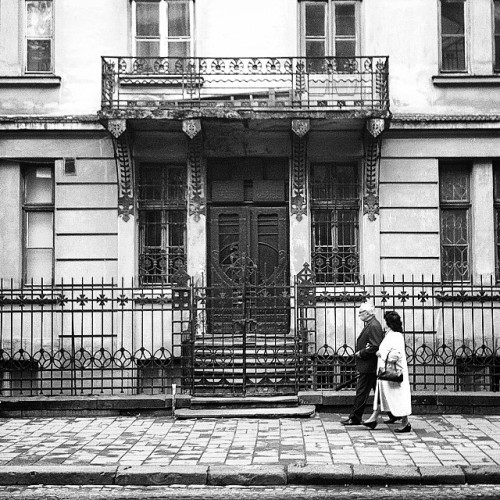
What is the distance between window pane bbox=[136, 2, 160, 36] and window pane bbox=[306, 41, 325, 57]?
10.0 ft

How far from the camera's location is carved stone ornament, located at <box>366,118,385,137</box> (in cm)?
1633

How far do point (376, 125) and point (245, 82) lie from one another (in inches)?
108

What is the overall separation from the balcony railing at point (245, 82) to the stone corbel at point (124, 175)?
697mm

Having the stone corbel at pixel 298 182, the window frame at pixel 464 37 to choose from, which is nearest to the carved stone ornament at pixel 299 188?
the stone corbel at pixel 298 182

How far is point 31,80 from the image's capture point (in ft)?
56.3

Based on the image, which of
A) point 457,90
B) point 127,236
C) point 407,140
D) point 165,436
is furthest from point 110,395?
point 457,90

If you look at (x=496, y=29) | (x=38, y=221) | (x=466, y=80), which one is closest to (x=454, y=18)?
(x=496, y=29)

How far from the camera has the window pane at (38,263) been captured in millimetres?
17438

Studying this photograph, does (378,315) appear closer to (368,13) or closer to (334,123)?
(334,123)

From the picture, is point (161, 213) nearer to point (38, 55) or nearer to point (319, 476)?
point (38, 55)

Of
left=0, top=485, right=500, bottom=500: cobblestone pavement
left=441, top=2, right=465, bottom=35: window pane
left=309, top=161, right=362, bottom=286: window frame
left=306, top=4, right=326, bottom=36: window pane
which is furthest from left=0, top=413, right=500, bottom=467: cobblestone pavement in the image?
left=441, top=2, right=465, bottom=35: window pane

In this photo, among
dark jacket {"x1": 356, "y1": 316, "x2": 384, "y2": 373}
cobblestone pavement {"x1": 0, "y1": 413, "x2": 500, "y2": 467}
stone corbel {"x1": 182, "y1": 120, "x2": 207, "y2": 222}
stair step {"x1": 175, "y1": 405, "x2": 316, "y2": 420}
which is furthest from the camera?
stone corbel {"x1": 182, "y1": 120, "x2": 207, "y2": 222}

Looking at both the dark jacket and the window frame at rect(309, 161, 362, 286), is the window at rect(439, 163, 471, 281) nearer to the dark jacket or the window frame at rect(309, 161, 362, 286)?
the window frame at rect(309, 161, 362, 286)

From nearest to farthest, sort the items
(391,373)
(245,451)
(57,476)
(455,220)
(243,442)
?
1. (57,476)
2. (245,451)
3. (243,442)
4. (391,373)
5. (455,220)
